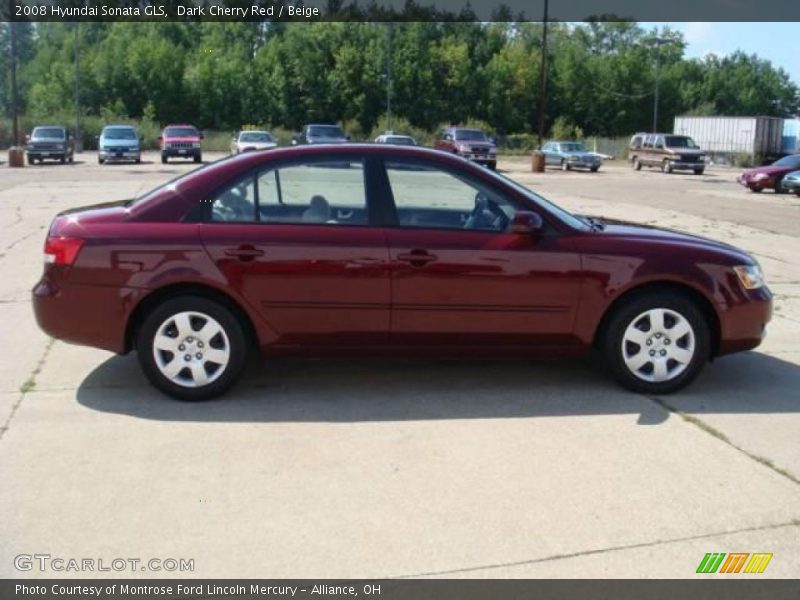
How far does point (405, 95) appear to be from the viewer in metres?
76.4

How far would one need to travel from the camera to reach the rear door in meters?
5.34

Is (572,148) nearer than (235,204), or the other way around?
(235,204)

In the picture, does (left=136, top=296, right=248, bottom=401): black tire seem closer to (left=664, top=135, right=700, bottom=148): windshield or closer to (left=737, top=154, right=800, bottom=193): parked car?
(left=737, top=154, right=800, bottom=193): parked car

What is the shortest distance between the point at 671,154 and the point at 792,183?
15.8 m

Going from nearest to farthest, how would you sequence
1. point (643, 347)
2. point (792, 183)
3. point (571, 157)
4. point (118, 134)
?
point (643, 347) < point (792, 183) < point (118, 134) < point (571, 157)

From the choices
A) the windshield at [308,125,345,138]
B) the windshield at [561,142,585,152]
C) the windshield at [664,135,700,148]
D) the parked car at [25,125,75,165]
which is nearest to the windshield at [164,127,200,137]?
the parked car at [25,125,75,165]

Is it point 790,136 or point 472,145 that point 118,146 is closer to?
point 472,145

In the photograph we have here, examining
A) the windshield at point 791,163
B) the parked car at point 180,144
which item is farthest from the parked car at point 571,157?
the parked car at point 180,144

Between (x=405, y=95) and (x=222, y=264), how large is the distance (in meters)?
73.4

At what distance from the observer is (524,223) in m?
5.39

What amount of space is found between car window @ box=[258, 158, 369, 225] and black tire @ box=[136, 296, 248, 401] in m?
0.66
